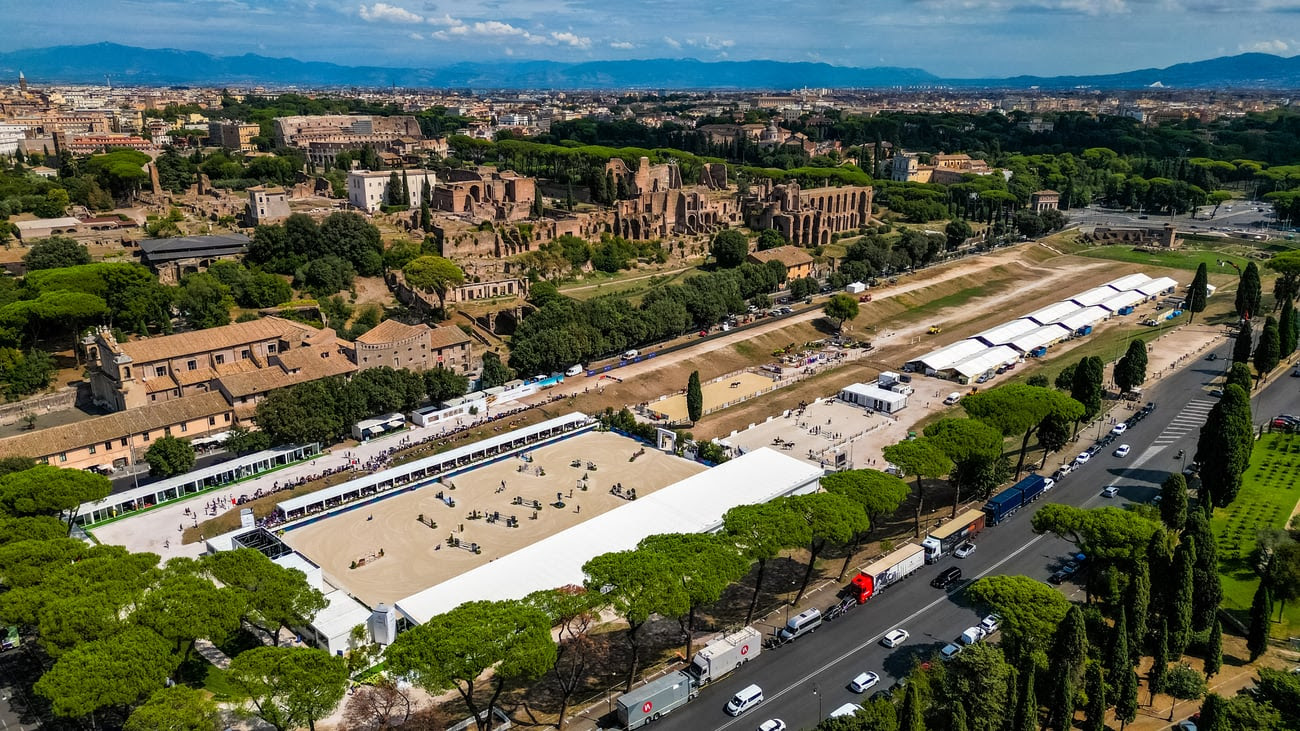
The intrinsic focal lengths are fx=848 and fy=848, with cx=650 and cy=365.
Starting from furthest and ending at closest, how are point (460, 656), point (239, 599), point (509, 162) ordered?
point (509, 162)
point (239, 599)
point (460, 656)

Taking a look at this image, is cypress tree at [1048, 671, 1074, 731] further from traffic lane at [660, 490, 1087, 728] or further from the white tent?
the white tent

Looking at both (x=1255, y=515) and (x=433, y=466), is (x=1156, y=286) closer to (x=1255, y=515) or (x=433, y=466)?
(x=1255, y=515)

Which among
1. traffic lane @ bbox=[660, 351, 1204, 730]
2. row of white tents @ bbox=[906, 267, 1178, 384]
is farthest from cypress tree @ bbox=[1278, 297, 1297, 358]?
traffic lane @ bbox=[660, 351, 1204, 730]

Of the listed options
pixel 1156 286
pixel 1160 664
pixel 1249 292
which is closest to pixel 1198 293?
pixel 1249 292

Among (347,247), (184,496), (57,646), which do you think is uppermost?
(347,247)

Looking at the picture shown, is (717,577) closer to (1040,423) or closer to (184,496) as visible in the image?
(1040,423)

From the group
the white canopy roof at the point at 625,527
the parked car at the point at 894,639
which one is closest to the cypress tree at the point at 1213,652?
the parked car at the point at 894,639

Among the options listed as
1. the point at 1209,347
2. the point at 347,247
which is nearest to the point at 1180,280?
the point at 1209,347
